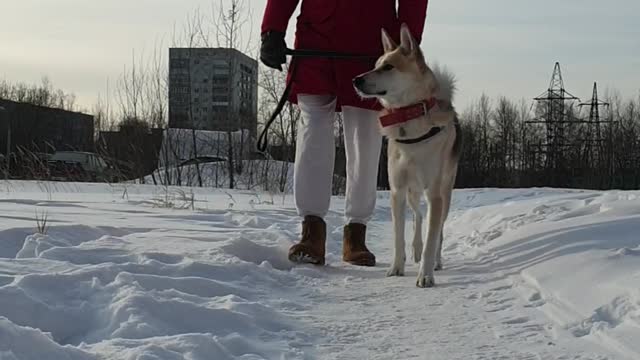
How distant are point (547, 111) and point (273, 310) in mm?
46456

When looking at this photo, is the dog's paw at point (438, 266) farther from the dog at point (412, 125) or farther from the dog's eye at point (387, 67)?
the dog's eye at point (387, 67)

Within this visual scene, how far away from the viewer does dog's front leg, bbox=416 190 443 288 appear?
10.7 ft

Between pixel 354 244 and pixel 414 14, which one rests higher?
pixel 414 14

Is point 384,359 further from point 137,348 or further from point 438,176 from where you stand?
point 438,176

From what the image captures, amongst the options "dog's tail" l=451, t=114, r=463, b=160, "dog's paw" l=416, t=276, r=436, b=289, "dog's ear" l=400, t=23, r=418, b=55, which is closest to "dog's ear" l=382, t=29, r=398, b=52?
"dog's ear" l=400, t=23, r=418, b=55

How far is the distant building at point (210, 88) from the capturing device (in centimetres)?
1356

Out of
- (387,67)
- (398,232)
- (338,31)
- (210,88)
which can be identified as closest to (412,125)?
(387,67)

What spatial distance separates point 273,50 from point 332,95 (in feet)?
1.49

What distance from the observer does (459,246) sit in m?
4.82

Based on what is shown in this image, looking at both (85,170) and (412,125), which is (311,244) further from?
(85,170)

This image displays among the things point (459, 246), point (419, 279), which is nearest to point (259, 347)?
point (419, 279)

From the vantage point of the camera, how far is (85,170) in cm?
1308

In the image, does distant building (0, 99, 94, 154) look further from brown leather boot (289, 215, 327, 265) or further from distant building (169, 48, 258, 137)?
brown leather boot (289, 215, 327, 265)

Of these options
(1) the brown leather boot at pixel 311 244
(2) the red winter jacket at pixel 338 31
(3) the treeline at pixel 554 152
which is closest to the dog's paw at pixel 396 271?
(1) the brown leather boot at pixel 311 244
